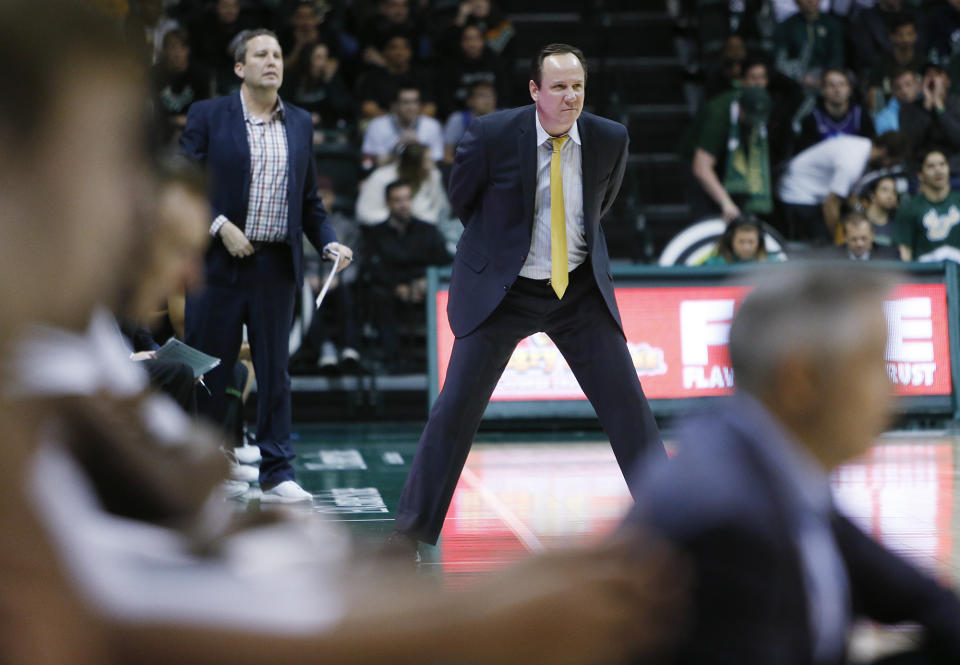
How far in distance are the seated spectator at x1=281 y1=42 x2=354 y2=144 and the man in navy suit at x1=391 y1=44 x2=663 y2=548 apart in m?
7.96

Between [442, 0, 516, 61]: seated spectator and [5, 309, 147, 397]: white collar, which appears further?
[442, 0, 516, 61]: seated spectator

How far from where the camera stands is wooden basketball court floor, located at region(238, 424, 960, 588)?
5.29 meters

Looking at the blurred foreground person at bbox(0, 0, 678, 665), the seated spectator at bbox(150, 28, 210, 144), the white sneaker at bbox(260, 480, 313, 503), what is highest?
the seated spectator at bbox(150, 28, 210, 144)

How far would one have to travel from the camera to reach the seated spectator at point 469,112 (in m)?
12.8

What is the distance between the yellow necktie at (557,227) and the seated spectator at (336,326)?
20.3ft

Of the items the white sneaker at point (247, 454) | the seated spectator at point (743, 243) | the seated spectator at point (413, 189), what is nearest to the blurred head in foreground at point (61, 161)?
the white sneaker at point (247, 454)

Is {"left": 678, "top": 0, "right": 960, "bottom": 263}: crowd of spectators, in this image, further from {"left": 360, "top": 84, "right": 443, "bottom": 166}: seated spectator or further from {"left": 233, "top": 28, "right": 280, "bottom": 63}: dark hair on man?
{"left": 233, "top": 28, "right": 280, "bottom": 63}: dark hair on man

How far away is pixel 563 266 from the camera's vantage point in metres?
5.05

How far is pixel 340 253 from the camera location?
22.0 ft

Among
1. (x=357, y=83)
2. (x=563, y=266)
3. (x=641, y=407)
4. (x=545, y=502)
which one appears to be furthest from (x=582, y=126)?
(x=357, y=83)

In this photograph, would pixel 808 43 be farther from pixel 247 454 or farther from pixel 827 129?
pixel 247 454

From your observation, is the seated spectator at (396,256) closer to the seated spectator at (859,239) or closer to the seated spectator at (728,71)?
the seated spectator at (859,239)

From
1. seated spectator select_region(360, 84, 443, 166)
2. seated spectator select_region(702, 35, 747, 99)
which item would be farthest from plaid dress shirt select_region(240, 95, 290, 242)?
seated spectator select_region(702, 35, 747, 99)

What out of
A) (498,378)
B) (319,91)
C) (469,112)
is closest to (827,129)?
(469,112)
